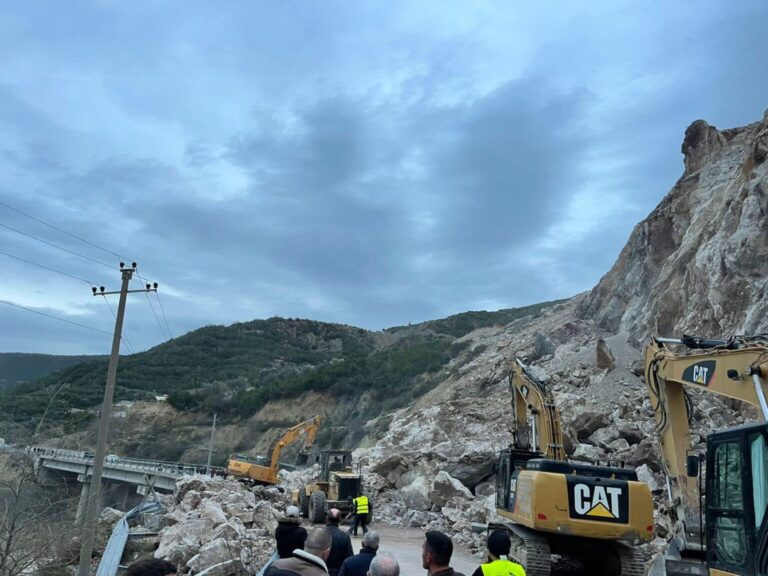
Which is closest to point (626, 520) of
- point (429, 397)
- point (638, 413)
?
point (638, 413)

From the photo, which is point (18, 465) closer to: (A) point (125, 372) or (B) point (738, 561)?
(B) point (738, 561)

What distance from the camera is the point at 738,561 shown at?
509 cm

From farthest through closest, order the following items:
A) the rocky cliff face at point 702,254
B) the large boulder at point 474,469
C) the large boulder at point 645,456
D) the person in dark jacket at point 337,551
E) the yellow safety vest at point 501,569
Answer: the large boulder at point 474,469 → the rocky cliff face at point 702,254 → the large boulder at point 645,456 → the person in dark jacket at point 337,551 → the yellow safety vest at point 501,569

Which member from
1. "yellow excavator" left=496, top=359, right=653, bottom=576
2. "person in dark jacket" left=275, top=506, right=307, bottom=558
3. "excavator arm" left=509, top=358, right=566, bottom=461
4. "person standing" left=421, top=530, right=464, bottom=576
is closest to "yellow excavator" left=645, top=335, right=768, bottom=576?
"yellow excavator" left=496, top=359, right=653, bottom=576

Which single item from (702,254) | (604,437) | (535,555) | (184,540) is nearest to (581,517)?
(535,555)

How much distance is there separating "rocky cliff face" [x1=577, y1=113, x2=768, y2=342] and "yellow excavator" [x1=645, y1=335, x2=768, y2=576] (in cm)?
1045

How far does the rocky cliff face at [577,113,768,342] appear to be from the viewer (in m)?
19.8

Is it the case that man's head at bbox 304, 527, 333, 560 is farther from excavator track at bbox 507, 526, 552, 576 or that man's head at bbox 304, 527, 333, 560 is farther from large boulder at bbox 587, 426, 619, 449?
large boulder at bbox 587, 426, 619, 449

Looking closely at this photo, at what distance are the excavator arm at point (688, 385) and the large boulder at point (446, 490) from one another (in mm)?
10422

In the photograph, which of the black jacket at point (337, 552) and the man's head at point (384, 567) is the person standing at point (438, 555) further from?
the black jacket at point (337, 552)

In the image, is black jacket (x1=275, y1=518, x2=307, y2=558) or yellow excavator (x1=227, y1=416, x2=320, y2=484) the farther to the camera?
yellow excavator (x1=227, y1=416, x2=320, y2=484)

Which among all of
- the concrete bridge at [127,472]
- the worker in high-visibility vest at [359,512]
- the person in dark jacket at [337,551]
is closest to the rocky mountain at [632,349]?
the worker in high-visibility vest at [359,512]

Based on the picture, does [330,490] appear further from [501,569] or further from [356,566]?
[501,569]

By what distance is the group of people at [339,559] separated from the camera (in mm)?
3535
